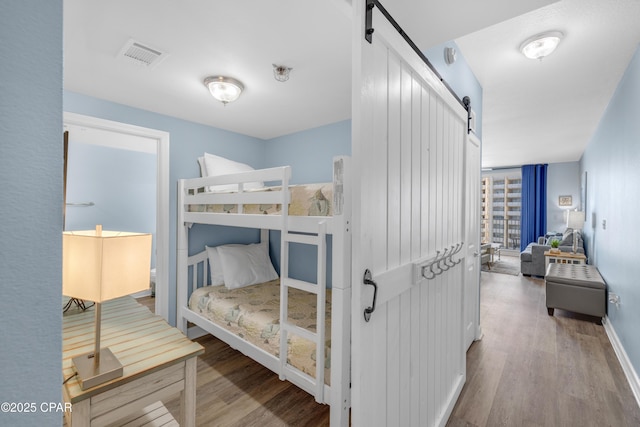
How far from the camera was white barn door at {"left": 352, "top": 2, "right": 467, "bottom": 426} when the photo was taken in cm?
93

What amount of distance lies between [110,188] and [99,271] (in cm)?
348

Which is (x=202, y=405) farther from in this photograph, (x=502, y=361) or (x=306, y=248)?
(x=502, y=361)

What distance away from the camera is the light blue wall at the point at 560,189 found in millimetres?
7152

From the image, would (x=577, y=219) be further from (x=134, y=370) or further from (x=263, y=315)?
(x=134, y=370)

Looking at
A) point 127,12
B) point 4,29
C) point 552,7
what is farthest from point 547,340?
point 127,12

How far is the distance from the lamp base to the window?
9.05 meters

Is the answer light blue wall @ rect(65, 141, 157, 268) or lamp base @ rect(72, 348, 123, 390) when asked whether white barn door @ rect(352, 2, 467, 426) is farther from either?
light blue wall @ rect(65, 141, 157, 268)

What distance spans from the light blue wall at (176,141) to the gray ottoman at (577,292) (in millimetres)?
3701

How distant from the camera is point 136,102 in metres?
2.51

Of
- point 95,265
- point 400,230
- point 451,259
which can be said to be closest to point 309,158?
point 451,259

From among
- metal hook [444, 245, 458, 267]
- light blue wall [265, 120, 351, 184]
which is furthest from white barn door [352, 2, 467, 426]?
light blue wall [265, 120, 351, 184]

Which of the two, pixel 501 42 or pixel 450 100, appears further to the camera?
pixel 501 42

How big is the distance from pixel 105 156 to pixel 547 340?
5567mm

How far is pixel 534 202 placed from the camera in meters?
7.62
